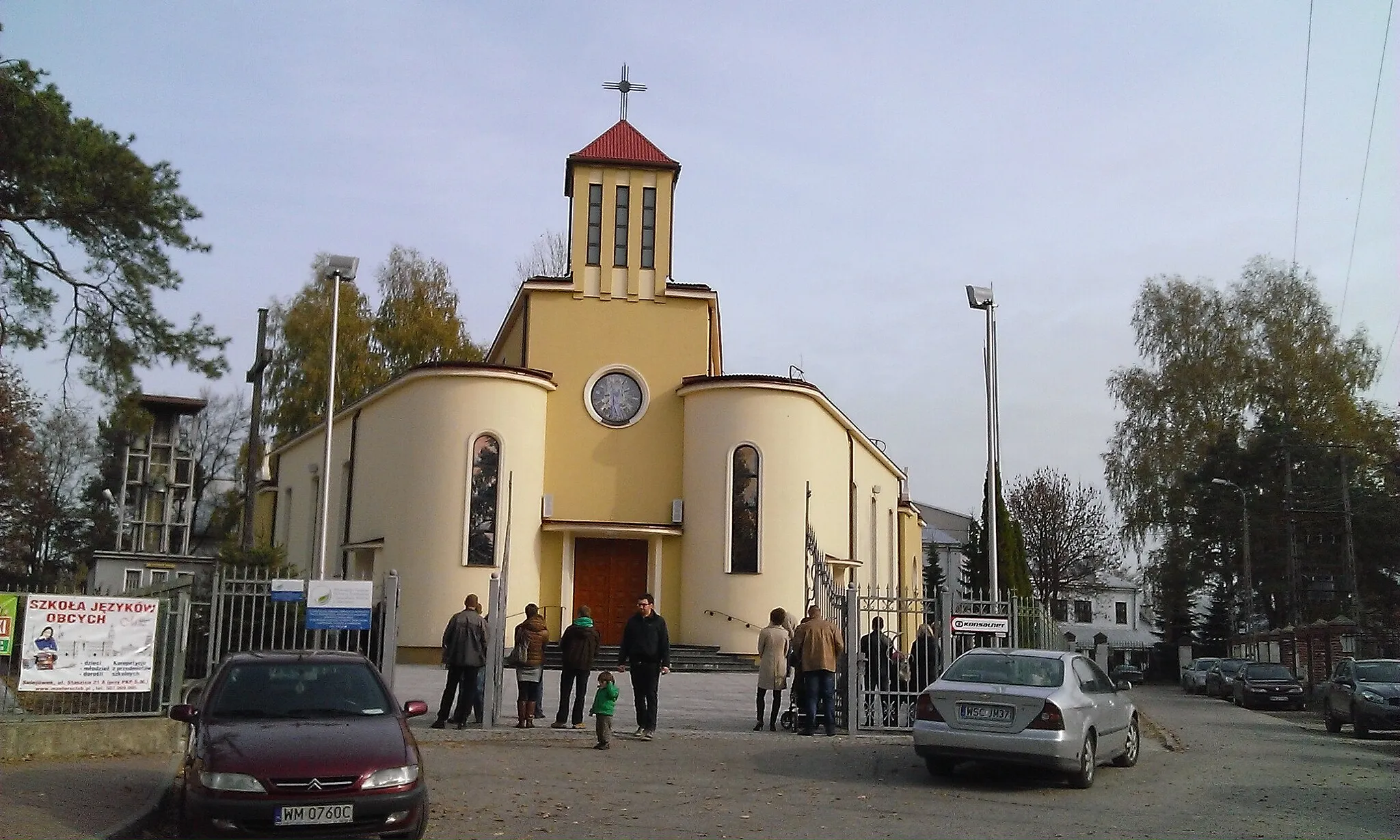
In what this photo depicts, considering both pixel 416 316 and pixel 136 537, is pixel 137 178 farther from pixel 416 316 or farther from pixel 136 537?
pixel 136 537

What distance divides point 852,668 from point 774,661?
3.40ft

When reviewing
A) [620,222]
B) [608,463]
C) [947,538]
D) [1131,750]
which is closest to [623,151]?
[620,222]

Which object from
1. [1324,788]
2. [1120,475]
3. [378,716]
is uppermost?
[1120,475]

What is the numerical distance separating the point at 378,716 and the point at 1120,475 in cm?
4351

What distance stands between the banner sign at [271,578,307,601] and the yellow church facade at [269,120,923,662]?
12149mm

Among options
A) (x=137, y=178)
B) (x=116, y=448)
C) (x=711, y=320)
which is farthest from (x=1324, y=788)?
(x=116, y=448)

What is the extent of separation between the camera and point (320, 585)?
1498 cm

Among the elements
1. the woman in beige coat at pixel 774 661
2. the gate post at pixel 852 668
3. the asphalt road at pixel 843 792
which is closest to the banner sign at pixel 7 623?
the asphalt road at pixel 843 792

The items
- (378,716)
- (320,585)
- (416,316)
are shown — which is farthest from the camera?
(416,316)

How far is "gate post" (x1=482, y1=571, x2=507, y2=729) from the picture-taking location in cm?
1602

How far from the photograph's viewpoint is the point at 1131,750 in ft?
47.2

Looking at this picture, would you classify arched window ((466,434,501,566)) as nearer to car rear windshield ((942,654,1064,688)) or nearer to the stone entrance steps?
the stone entrance steps

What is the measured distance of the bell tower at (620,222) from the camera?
32.1 meters

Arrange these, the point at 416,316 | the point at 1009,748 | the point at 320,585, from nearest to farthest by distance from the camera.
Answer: the point at 1009,748 → the point at 320,585 → the point at 416,316
